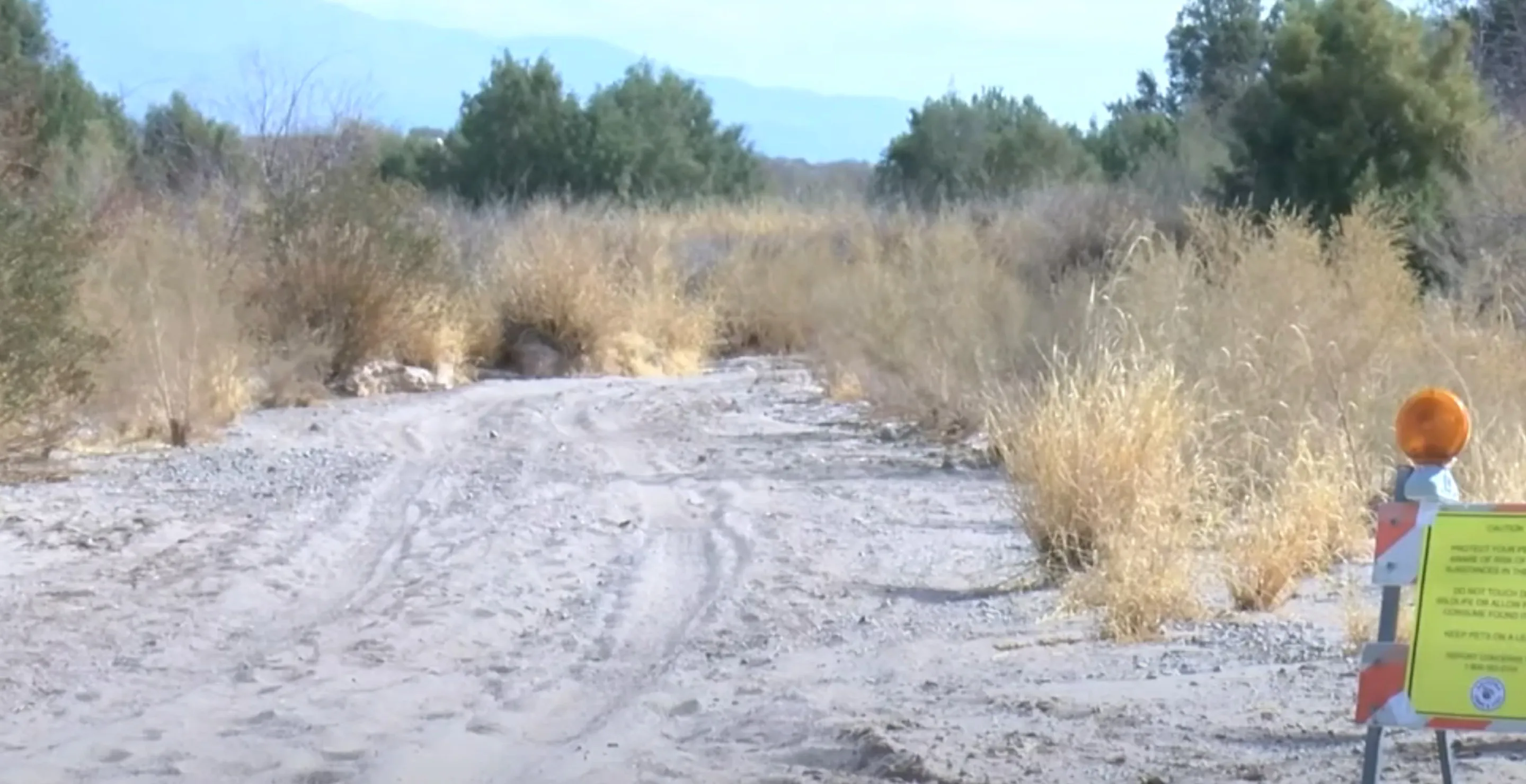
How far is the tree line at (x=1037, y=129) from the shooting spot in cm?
2420

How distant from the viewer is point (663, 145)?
1962 inches

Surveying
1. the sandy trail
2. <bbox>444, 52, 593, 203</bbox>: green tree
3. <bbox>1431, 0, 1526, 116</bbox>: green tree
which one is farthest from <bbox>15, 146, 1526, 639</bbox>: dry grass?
<bbox>444, 52, 593, 203</bbox>: green tree

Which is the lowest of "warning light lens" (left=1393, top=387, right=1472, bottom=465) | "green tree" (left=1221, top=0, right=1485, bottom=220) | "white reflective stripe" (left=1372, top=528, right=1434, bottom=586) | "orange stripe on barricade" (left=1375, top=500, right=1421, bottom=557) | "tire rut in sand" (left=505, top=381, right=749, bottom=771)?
→ "tire rut in sand" (left=505, top=381, right=749, bottom=771)

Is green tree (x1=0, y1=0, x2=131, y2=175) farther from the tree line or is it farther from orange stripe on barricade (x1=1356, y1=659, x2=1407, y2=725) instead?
orange stripe on barricade (x1=1356, y1=659, x2=1407, y2=725)

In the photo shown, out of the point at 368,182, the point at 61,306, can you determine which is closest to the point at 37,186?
the point at 61,306

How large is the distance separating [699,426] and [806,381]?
4.81 metres

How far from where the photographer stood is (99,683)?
833 cm

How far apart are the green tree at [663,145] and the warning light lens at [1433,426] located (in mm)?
39128

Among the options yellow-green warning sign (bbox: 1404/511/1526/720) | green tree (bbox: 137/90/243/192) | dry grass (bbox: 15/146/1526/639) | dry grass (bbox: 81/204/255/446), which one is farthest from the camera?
green tree (bbox: 137/90/243/192)

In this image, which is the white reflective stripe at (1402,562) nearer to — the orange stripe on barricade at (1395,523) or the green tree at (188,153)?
the orange stripe on barricade at (1395,523)

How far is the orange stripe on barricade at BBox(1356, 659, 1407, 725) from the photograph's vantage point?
203 inches

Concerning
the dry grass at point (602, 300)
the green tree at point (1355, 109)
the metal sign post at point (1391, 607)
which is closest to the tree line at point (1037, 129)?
the green tree at point (1355, 109)

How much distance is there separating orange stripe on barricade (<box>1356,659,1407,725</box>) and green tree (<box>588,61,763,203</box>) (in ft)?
128

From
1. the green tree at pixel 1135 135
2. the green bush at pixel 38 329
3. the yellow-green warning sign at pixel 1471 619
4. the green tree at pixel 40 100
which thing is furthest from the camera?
the green tree at pixel 1135 135
